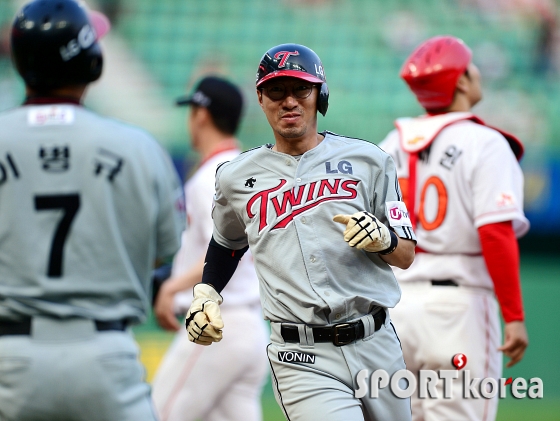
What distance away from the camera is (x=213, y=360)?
527cm

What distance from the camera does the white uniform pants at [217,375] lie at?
5246 millimetres

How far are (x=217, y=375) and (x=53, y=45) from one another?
2.71 metres

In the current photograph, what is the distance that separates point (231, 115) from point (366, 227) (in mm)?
2815

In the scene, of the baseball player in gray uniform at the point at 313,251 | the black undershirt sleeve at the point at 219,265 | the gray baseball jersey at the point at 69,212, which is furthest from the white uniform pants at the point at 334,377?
the gray baseball jersey at the point at 69,212

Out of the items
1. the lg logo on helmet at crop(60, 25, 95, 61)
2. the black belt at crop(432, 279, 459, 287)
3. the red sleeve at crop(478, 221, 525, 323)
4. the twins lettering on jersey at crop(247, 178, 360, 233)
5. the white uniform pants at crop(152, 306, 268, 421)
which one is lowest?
the white uniform pants at crop(152, 306, 268, 421)

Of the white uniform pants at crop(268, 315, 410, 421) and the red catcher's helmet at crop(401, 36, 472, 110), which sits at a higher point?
the red catcher's helmet at crop(401, 36, 472, 110)

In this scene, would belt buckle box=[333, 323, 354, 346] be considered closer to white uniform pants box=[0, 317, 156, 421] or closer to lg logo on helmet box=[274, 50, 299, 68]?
white uniform pants box=[0, 317, 156, 421]

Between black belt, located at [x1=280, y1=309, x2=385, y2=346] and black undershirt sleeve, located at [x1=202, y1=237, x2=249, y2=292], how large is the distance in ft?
1.41

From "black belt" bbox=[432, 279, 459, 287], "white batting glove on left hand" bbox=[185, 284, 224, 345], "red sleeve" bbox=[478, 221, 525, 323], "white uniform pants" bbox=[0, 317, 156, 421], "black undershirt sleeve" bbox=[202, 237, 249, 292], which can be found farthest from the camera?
"black belt" bbox=[432, 279, 459, 287]

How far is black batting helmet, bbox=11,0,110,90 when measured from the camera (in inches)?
124

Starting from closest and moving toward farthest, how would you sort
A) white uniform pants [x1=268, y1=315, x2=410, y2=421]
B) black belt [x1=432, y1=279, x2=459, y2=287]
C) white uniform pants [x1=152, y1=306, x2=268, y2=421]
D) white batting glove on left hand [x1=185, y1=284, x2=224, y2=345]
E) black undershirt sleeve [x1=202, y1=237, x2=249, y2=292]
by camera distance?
1. white uniform pants [x1=268, y1=315, x2=410, y2=421]
2. white batting glove on left hand [x1=185, y1=284, x2=224, y2=345]
3. black undershirt sleeve [x1=202, y1=237, x2=249, y2=292]
4. black belt [x1=432, y1=279, x2=459, y2=287]
5. white uniform pants [x1=152, y1=306, x2=268, y2=421]

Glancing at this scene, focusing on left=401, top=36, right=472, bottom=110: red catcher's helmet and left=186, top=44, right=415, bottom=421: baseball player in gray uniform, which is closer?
left=186, top=44, right=415, bottom=421: baseball player in gray uniform

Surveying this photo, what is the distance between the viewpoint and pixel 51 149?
120 inches

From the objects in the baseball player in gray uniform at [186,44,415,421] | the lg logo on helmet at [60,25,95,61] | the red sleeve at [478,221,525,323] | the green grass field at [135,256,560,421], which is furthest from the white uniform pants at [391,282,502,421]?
the green grass field at [135,256,560,421]
